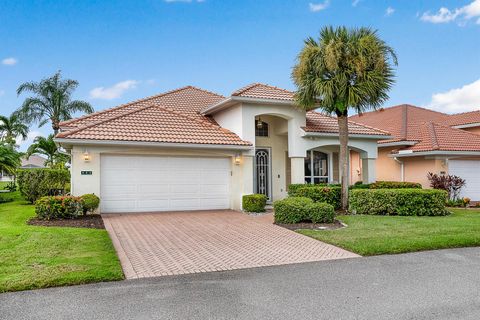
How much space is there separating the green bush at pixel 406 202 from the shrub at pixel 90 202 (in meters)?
10.1

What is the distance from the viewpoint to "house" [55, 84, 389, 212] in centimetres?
1474

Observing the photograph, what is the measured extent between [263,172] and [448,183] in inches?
367

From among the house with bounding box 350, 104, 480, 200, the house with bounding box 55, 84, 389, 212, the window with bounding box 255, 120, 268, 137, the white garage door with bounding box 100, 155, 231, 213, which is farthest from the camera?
the house with bounding box 350, 104, 480, 200

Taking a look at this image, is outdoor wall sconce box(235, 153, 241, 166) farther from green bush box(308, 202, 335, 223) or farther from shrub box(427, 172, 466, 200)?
shrub box(427, 172, 466, 200)

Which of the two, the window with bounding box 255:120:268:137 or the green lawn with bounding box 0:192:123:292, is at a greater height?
the window with bounding box 255:120:268:137

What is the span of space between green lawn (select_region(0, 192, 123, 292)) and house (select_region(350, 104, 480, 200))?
637 inches

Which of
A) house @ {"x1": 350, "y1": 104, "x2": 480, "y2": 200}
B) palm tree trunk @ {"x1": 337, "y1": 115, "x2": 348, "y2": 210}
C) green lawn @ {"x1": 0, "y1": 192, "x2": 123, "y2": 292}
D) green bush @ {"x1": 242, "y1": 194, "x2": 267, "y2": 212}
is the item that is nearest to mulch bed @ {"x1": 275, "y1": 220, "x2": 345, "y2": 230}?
green bush @ {"x1": 242, "y1": 194, "x2": 267, "y2": 212}

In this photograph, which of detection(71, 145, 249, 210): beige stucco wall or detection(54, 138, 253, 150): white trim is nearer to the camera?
detection(54, 138, 253, 150): white trim

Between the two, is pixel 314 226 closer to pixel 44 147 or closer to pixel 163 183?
pixel 163 183

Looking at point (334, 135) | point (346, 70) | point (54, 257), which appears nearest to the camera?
point (54, 257)

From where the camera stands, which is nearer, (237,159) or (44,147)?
(237,159)

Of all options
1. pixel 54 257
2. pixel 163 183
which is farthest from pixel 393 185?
pixel 54 257

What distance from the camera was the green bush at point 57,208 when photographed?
40.4 ft

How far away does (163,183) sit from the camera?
15.8 m
